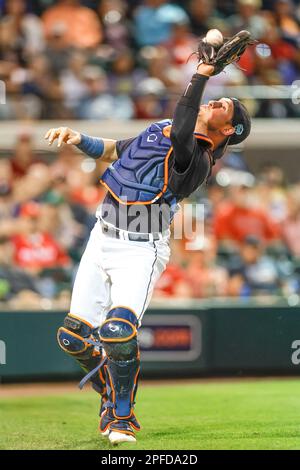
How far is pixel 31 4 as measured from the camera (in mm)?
13000

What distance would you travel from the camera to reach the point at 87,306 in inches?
245

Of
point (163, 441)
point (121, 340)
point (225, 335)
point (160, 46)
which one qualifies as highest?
point (160, 46)

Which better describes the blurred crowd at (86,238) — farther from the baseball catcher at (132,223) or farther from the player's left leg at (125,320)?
the player's left leg at (125,320)

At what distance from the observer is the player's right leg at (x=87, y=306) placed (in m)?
6.16

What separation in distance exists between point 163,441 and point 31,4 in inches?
330

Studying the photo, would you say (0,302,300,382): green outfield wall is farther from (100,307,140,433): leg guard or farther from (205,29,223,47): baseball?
(205,29,223,47): baseball

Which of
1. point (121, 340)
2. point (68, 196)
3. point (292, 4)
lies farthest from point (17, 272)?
point (292, 4)

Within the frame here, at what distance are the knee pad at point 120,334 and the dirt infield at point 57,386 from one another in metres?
3.69

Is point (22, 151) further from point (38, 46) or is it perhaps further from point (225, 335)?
point (225, 335)

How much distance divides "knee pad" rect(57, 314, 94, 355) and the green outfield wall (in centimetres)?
397

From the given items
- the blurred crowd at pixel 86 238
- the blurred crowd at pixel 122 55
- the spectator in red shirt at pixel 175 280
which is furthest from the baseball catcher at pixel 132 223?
the blurred crowd at pixel 122 55

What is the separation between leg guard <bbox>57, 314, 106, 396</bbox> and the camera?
6160 mm

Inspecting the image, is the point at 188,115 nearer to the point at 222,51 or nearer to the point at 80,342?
the point at 222,51

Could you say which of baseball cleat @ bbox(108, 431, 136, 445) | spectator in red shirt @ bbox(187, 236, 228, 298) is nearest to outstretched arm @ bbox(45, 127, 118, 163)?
baseball cleat @ bbox(108, 431, 136, 445)
